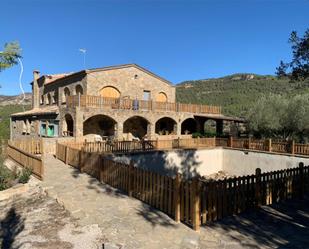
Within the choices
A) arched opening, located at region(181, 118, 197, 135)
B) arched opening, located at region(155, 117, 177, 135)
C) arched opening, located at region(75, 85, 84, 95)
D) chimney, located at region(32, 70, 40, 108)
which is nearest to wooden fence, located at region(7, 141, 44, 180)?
arched opening, located at region(75, 85, 84, 95)

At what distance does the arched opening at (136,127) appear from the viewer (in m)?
28.0

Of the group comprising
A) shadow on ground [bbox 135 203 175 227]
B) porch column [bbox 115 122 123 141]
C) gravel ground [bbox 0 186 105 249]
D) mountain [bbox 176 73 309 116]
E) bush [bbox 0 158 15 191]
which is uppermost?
mountain [bbox 176 73 309 116]

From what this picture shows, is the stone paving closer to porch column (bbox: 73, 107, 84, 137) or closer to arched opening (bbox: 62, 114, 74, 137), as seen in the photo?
porch column (bbox: 73, 107, 84, 137)

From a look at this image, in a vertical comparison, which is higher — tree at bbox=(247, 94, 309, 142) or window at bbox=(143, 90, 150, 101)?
window at bbox=(143, 90, 150, 101)

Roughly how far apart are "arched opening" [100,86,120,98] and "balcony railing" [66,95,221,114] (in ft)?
9.08

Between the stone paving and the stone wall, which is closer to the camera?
the stone paving

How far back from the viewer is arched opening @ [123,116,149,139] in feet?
91.7

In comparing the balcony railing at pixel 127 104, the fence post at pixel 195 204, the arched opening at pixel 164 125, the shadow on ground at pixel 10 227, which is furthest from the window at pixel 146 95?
the fence post at pixel 195 204

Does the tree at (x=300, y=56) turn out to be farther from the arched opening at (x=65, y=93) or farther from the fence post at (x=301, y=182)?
the arched opening at (x=65, y=93)

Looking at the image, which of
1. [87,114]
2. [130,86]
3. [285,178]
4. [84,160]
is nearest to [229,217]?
[285,178]

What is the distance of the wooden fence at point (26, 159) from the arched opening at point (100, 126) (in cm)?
845

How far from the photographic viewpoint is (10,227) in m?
7.54

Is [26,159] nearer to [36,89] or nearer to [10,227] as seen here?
[10,227]

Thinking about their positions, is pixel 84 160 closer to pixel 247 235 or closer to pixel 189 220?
pixel 189 220
